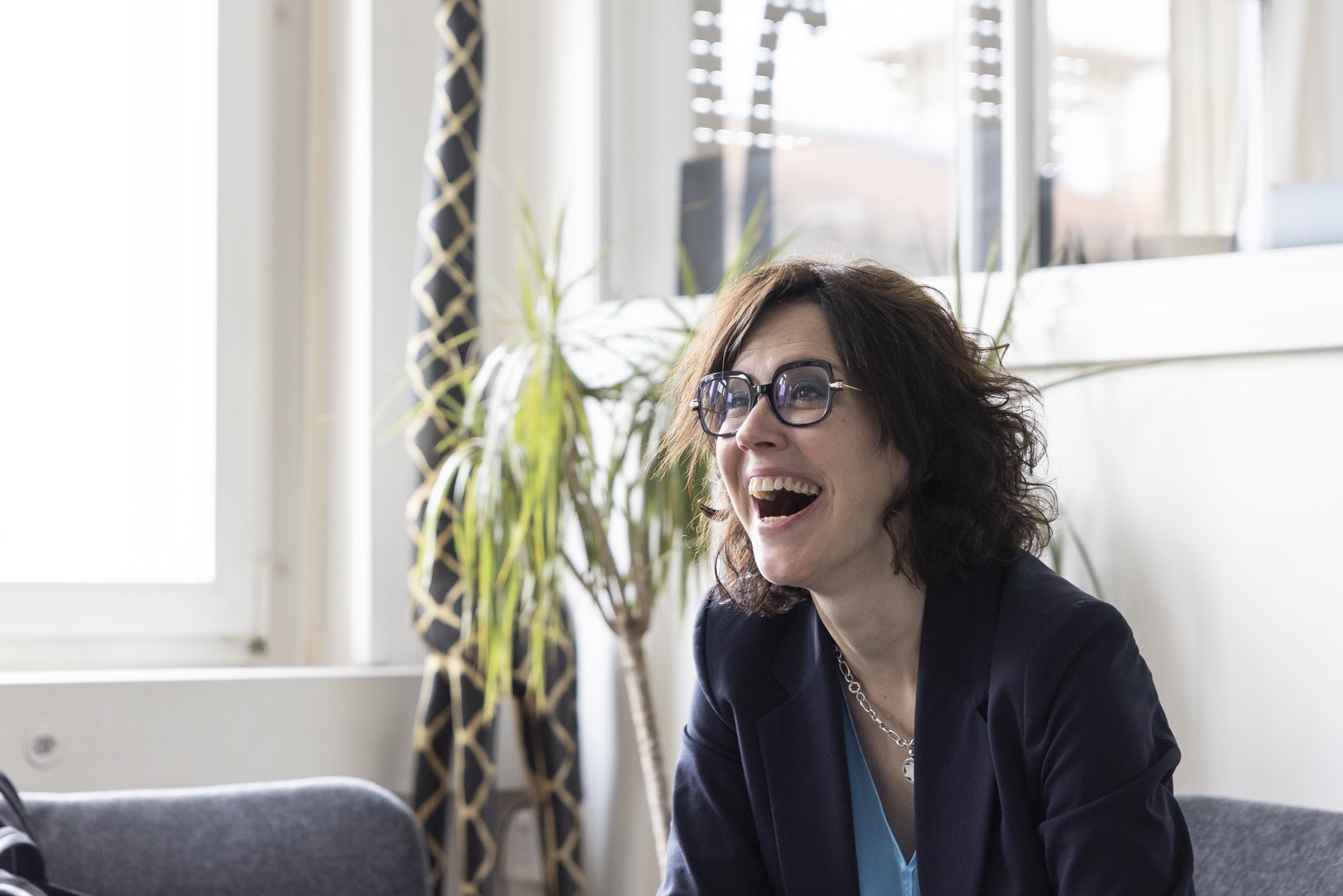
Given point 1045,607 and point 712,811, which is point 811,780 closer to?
point 712,811

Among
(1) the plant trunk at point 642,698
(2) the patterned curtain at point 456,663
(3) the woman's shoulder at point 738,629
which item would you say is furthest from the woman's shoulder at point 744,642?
(2) the patterned curtain at point 456,663

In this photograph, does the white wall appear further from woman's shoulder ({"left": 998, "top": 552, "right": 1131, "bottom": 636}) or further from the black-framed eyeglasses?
the black-framed eyeglasses

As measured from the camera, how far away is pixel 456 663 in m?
2.56

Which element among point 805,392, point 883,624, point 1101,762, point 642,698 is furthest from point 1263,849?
point 642,698

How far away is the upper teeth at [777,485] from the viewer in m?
1.43

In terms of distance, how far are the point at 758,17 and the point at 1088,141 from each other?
77 centimetres

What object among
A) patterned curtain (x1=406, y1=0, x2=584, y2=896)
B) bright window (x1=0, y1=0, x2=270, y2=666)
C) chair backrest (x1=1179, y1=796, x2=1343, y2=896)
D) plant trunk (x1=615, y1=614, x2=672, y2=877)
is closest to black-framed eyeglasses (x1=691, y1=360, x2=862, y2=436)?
chair backrest (x1=1179, y1=796, x2=1343, y2=896)

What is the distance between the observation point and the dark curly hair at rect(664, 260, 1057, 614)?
1.42m

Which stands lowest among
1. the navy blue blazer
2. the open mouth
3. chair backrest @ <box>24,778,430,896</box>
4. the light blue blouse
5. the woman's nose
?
chair backrest @ <box>24,778,430,896</box>

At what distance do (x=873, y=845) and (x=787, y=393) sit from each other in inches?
18.8

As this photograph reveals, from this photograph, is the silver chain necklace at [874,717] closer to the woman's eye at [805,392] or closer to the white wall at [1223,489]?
the woman's eye at [805,392]

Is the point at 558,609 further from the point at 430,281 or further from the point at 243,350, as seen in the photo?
the point at 243,350

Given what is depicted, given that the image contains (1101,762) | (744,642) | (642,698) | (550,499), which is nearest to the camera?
(1101,762)

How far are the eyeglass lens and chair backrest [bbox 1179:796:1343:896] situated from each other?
621 millimetres
